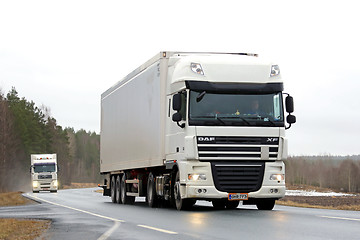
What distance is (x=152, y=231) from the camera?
46.1 ft

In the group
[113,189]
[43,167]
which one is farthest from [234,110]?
[43,167]

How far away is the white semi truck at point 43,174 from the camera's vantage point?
214 feet

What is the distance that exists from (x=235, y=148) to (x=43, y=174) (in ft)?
157

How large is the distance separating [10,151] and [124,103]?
79.0 metres

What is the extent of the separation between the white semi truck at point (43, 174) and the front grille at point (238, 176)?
47.2 m

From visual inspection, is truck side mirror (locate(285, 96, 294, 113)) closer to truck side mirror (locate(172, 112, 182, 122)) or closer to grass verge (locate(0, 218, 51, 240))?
truck side mirror (locate(172, 112, 182, 122))

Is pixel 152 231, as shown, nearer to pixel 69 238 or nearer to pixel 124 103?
pixel 69 238

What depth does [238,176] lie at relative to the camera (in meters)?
19.9

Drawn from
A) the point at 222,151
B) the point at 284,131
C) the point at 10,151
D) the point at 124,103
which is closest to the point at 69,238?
the point at 222,151

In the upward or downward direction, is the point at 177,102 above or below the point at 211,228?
above

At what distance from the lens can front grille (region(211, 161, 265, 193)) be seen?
1975 centimetres

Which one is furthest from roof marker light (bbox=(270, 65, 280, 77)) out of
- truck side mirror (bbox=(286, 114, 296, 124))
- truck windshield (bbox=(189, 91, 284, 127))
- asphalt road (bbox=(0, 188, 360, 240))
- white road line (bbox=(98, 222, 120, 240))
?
white road line (bbox=(98, 222, 120, 240))

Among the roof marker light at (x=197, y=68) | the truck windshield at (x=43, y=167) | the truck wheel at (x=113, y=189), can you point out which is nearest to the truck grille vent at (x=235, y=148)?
the roof marker light at (x=197, y=68)

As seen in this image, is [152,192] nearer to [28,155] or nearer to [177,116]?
[177,116]
